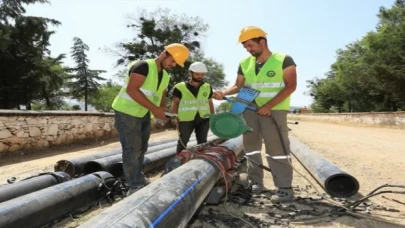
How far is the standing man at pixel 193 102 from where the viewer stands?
5.20 metres

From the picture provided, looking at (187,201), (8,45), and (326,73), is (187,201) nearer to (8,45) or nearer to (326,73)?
(8,45)

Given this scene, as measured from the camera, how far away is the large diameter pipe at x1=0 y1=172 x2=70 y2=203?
3.40 m

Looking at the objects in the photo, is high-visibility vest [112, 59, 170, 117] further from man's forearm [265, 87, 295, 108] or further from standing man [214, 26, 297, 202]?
man's forearm [265, 87, 295, 108]

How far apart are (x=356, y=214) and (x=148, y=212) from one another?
7.57 feet

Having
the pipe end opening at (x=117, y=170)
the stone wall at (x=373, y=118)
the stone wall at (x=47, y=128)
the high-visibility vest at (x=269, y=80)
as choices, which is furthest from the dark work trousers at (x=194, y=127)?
the stone wall at (x=373, y=118)

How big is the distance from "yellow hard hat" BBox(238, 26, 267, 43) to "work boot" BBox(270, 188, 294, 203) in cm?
172

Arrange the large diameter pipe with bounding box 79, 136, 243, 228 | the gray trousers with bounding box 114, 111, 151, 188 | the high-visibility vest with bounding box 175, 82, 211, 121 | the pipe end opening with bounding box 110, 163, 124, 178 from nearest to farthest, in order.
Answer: the large diameter pipe with bounding box 79, 136, 243, 228, the gray trousers with bounding box 114, 111, 151, 188, the pipe end opening with bounding box 110, 163, 124, 178, the high-visibility vest with bounding box 175, 82, 211, 121

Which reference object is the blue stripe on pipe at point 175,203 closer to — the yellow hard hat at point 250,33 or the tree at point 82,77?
the yellow hard hat at point 250,33

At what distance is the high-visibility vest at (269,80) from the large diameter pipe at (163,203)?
1.25m

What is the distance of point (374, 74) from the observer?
96.1 ft

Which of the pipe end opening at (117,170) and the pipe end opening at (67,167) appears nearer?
the pipe end opening at (67,167)

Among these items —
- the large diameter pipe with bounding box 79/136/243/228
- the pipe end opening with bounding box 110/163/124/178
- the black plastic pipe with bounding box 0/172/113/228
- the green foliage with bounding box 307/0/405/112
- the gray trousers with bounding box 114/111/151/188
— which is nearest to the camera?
the large diameter pipe with bounding box 79/136/243/228

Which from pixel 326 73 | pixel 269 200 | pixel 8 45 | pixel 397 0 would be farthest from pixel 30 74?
pixel 326 73

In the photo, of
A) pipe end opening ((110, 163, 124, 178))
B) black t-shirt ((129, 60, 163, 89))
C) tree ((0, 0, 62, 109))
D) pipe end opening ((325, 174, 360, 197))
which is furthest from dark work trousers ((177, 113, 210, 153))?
tree ((0, 0, 62, 109))
